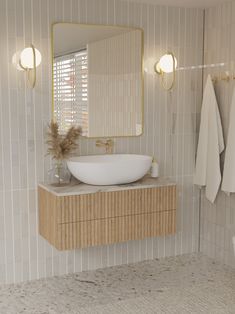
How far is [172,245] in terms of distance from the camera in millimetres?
4559

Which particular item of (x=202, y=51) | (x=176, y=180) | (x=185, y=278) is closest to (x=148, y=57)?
(x=202, y=51)

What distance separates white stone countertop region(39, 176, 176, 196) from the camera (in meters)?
3.58

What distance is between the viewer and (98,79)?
4059 mm

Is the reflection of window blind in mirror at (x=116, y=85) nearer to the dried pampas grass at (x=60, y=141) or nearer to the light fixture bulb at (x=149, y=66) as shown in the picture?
the light fixture bulb at (x=149, y=66)

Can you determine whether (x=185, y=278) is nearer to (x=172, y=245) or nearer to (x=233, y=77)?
(x=172, y=245)

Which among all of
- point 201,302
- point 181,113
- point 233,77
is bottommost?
point 201,302

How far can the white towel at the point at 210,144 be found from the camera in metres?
4.24

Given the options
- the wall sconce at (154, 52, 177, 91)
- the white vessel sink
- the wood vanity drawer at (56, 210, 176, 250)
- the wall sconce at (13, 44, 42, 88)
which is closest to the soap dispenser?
the white vessel sink

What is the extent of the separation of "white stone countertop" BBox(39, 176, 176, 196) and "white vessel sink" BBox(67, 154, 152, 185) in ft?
0.13

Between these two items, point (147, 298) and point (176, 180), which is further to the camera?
point (176, 180)

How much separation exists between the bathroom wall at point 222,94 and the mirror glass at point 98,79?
0.65 meters

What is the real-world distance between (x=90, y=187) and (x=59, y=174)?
0.30 meters

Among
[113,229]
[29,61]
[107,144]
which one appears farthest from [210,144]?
[29,61]

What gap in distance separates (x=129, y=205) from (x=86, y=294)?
28.4 inches
